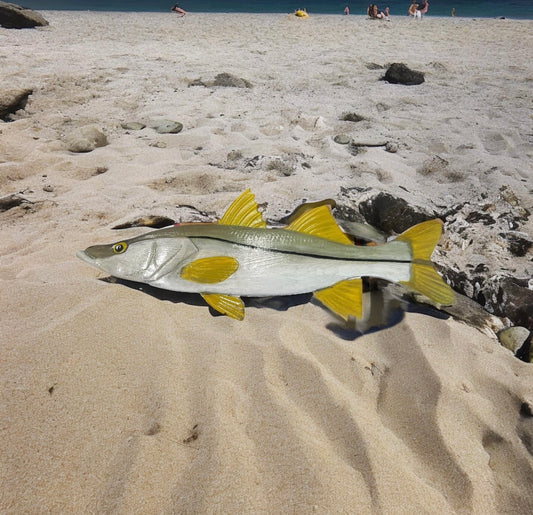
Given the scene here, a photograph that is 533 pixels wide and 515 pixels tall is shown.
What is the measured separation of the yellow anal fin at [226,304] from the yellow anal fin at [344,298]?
42 centimetres

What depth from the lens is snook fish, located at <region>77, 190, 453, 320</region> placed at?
1930mm

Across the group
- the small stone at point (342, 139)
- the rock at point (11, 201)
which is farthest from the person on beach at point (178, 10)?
the rock at point (11, 201)

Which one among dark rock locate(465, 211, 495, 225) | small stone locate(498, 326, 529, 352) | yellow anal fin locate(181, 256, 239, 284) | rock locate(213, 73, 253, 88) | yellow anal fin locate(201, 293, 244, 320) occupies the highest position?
rock locate(213, 73, 253, 88)

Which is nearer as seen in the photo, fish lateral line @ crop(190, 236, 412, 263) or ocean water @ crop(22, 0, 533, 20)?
fish lateral line @ crop(190, 236, 412, 263)

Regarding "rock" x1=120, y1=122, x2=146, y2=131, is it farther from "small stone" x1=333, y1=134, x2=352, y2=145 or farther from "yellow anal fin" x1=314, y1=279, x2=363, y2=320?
"yellow anal fin" x1=314, y1=279, x2=363, y2=320

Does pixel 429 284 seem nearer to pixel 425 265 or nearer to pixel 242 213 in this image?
pixel 425 265

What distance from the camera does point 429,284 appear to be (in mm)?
1982

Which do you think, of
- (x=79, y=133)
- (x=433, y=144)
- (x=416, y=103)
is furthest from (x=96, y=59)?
(x=433, y=144)

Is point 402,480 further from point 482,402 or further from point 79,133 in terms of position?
point 79,133

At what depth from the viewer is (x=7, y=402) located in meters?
1.42

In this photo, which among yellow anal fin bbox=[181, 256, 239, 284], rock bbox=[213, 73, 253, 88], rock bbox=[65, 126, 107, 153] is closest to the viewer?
yellow anal fin bbox=[181, 256, 239, 284]

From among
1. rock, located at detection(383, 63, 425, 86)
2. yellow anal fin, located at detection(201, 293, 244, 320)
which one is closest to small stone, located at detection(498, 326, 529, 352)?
→ yellow anal fin, located at detection(201, 293, 244, 320)

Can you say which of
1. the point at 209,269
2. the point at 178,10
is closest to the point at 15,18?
the point at 178,10

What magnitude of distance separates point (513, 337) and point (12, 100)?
5.86 meters
